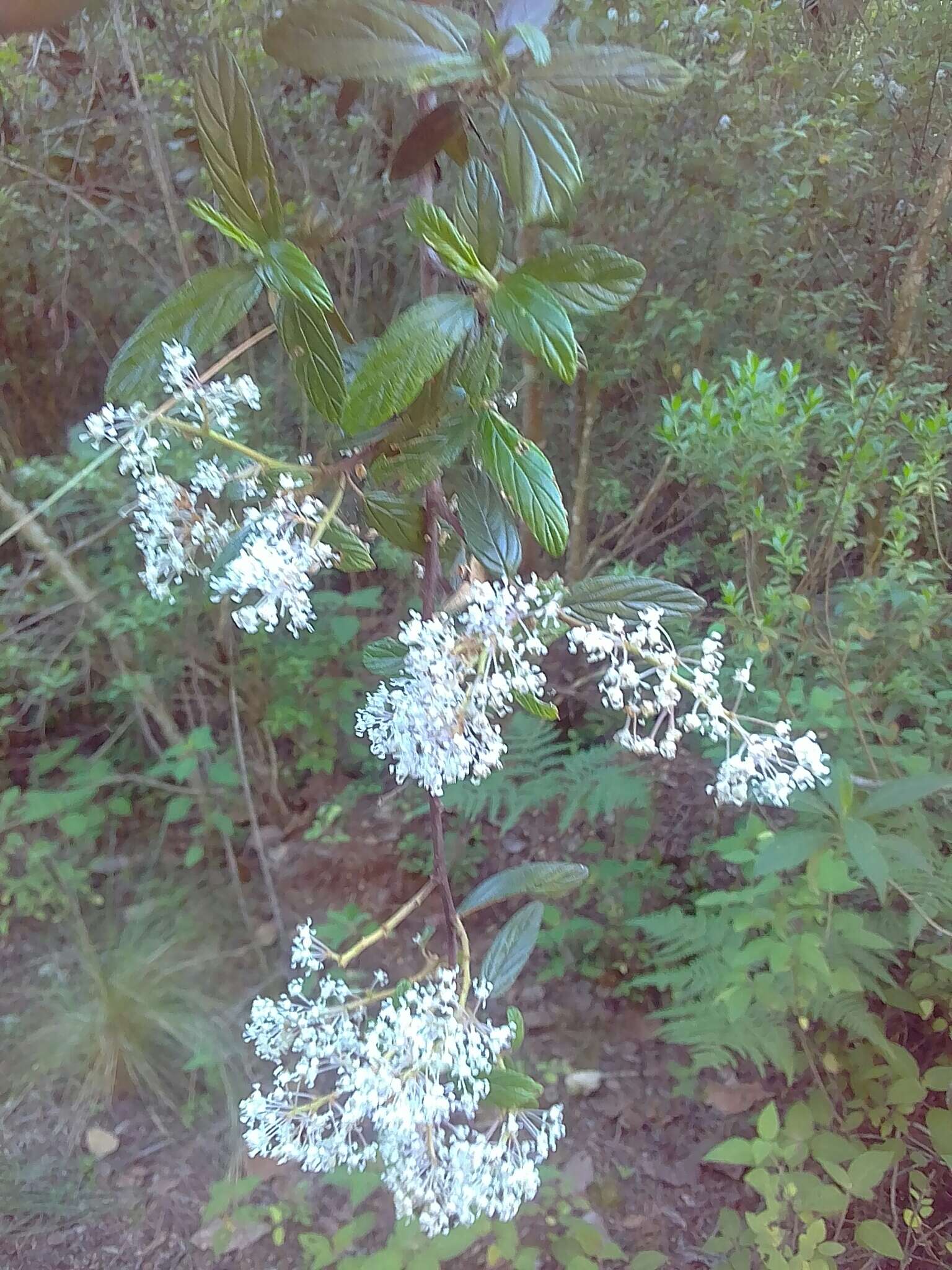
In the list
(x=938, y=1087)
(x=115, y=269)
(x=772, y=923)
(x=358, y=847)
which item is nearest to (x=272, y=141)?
(x=115, y=269)

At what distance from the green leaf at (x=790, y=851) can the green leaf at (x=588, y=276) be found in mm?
643

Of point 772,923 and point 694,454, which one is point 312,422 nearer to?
point 694,454

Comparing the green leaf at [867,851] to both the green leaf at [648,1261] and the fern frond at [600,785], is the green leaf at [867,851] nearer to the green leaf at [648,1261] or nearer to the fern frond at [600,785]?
the fern frond at [600,785]

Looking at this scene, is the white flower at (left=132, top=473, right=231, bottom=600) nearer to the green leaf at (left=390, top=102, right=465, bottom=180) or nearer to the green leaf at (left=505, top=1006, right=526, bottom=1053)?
the green leaf at (left=390, top=102, right=465, bottom=180)

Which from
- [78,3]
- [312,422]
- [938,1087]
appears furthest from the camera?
[312,422]

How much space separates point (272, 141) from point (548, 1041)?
5.16 feet

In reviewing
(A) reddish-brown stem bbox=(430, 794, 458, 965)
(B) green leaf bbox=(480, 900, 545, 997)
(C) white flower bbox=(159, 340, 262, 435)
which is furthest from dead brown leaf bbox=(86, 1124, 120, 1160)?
(C) white flower bbox=(159, 340, 262, 435)

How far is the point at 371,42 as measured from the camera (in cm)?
48

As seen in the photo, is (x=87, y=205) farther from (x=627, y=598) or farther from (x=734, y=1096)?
(x=734, y=1096)

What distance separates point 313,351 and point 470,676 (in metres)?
0.23

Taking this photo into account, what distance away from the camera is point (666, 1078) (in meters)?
1.32

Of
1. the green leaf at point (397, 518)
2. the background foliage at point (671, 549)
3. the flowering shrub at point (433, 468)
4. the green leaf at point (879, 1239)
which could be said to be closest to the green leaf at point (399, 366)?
the flowering shrub at point (433, 468)

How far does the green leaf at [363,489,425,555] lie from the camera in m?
0.57

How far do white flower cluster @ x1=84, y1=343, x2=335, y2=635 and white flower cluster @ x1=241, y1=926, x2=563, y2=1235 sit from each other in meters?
0.29
